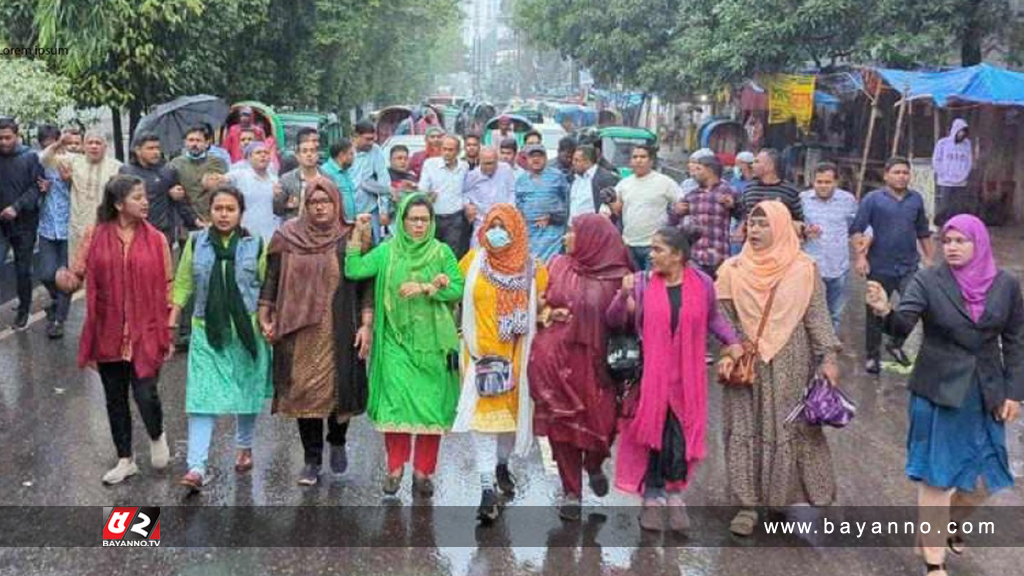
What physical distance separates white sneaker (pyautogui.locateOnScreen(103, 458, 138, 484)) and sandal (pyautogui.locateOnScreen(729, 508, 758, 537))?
10.0ft

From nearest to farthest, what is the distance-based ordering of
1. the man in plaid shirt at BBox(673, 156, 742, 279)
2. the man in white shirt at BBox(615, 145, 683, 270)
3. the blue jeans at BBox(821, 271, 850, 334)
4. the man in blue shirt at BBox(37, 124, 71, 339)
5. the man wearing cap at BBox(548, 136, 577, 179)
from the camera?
the man in plaid shirt at BBox(673, 156, 742, 279)
the blue jeans at BBox(821, 271, 850, 334)
the man in white shirt at BBox(615, 145, 683, 270)
the man in blue shirt at BBox(37, 124, 71, 339)
the man wearing cap at BBox(548, 136, 577, 179)

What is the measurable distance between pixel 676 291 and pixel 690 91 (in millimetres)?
21228

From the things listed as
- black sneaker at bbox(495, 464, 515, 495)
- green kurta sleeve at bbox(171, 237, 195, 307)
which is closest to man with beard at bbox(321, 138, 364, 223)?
green kurta sleeve at bbox(171, 237, 195, 307)

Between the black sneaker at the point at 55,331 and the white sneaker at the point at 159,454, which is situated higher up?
the black sneaker at the point at 55,331

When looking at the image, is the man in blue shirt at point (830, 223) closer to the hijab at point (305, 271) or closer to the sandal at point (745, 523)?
the sandal at point (745, 523)

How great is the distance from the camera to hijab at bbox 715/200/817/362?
16.0 ft

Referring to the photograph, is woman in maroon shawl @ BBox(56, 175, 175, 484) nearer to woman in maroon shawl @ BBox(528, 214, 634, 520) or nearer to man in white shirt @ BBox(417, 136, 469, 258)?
woman in maroon shawl @ BBox(528, 214, 634, 520)

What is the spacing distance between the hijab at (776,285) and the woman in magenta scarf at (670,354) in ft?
0.45

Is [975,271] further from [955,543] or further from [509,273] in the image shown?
[509,273]

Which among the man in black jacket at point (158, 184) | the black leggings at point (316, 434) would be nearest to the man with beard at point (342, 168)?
the man in black jacket at point (158, 184)

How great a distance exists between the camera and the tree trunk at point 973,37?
1633cm

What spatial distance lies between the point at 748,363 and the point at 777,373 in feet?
0.48

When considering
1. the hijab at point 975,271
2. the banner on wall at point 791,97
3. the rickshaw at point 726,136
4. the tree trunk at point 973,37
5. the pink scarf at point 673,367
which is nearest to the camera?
the hijab at point 975,271

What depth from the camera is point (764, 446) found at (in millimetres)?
4941
